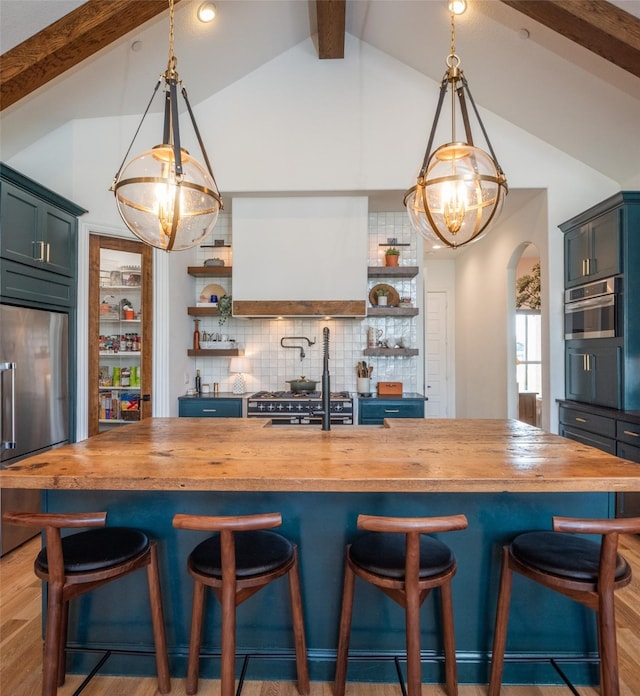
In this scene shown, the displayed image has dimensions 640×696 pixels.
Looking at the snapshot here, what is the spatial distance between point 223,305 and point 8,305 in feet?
6.56

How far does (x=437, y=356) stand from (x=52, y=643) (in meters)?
6.45

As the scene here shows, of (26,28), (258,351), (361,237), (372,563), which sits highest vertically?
(26,28)

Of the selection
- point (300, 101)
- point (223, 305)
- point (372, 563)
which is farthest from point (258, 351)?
point (372, 563)

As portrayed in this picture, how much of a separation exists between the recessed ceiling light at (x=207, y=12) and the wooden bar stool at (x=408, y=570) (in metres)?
3.80

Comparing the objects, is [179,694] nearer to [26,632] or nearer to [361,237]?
[26,632]

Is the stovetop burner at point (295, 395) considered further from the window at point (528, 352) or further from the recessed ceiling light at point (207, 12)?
the window at point (528, 352)

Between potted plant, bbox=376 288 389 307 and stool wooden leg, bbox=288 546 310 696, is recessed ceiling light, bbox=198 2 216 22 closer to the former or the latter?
potted plant, bbox=376 288 389 307

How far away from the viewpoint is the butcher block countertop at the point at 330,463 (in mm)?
Result: 1390

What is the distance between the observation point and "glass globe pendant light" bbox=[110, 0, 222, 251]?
1.89m

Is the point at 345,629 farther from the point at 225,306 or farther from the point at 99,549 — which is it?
the point at 225,306

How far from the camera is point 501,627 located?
159 centimetres

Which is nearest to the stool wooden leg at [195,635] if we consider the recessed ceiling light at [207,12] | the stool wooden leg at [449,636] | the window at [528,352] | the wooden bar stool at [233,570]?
the wooden bar stool at [233,570]

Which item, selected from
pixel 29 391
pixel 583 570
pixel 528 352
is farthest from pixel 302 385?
pixel 528 352

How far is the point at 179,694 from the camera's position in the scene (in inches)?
66.6
